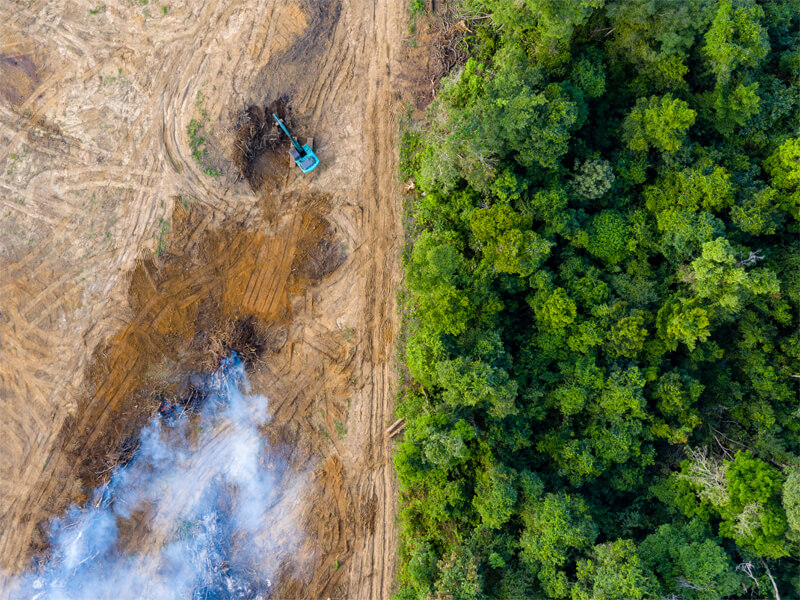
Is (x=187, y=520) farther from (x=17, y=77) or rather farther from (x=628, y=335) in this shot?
(x=17, y=77)

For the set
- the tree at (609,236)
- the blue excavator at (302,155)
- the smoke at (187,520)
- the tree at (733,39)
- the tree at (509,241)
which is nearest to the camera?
the tree at (733,39)

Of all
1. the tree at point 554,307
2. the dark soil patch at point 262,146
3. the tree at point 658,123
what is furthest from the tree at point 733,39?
the dark soil patch at point 262,146

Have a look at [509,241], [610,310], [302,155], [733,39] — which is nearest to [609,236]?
[610,310]

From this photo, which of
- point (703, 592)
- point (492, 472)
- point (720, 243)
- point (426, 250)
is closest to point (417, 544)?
point (492, 472)

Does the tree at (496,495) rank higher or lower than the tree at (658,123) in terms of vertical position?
lower

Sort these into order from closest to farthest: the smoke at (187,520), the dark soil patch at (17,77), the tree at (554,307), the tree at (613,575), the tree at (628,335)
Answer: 1. the tree at (613,575)
2. the tree at (628,335)
3. the tree at (554,307)
4. the smoke at (187,520)
5. the dark soil patch at (17,77)

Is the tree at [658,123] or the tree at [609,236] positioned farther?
the tree at [609,236]

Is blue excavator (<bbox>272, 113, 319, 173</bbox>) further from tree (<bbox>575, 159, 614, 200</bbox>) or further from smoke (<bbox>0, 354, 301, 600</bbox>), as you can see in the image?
tree (<bbox>575, 159, 614, 200</bbox>)

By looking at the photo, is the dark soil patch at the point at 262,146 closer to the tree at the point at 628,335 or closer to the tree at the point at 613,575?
the tree at the point at 628,335
